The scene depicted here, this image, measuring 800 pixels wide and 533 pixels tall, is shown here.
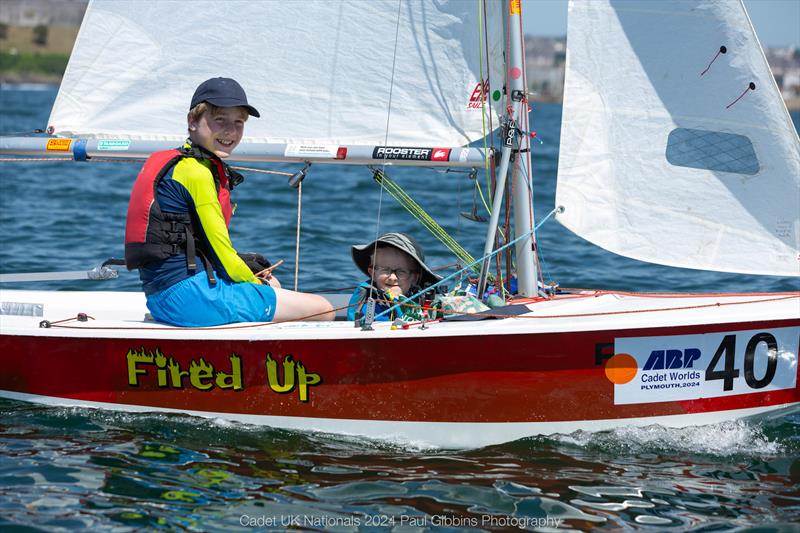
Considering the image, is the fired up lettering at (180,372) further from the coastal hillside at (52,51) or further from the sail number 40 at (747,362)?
the coastal hillside at (52,51)

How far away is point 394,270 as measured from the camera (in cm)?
558

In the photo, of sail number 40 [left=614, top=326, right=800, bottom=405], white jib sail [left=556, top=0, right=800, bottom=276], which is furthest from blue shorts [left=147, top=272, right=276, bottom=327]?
sail number 40 [left=614, top=326, right=800, bottom=405]

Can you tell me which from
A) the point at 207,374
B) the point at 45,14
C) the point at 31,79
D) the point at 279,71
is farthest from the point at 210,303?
the point at 45,14

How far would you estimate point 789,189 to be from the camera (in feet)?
17.7

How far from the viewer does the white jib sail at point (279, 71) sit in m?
5.78

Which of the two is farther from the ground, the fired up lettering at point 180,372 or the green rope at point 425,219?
the green rope at point 425,219

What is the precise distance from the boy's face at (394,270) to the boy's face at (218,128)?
98cm

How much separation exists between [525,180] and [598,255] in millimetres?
5493

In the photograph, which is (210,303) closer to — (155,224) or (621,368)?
(155,224)

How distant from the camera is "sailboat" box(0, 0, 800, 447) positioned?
5.13 metres

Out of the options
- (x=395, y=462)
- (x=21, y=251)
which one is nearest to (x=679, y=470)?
(x=395, y=462)

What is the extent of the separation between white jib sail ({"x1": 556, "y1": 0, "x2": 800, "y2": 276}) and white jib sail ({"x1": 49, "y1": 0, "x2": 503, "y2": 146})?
25.9 inches

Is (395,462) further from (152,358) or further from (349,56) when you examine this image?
(349,56)

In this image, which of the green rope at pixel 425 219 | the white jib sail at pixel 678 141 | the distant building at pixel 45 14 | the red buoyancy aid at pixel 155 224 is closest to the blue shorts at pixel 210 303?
the red buoyancy aid at pixel 155 224
